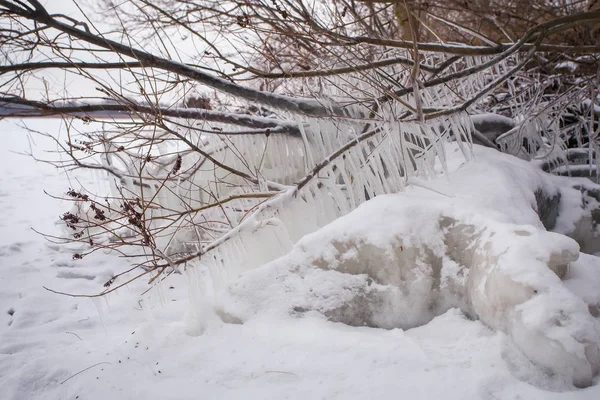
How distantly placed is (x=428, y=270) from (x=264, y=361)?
1140 mm

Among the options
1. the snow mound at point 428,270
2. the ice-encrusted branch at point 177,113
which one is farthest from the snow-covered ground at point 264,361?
the ice-encrusted branch at point 177,113

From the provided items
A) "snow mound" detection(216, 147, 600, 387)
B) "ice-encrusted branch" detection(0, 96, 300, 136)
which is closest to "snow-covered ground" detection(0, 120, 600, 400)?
"snow mound" detection(216, 147, 600, 387)

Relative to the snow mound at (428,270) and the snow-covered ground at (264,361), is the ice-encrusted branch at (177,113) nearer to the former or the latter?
the snow mound at (428,270)

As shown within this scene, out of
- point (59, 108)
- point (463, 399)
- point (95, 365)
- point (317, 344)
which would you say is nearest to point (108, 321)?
point (95, 365)

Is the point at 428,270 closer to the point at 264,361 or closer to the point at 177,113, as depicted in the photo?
the point at 264,361

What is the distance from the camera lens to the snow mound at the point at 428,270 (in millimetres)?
1800

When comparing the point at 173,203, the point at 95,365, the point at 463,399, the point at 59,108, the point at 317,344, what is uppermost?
the point at 59,108

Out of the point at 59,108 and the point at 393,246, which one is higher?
the point at 59,108

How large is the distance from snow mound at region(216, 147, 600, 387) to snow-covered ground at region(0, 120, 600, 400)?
3.7 inches

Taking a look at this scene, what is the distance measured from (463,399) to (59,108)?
3271mm

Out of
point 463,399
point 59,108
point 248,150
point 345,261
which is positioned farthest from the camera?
point 248,150

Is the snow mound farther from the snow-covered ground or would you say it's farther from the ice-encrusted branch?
the ice-encrusted branch

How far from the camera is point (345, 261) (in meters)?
2.40

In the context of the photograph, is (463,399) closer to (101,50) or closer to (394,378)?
(394,378)
